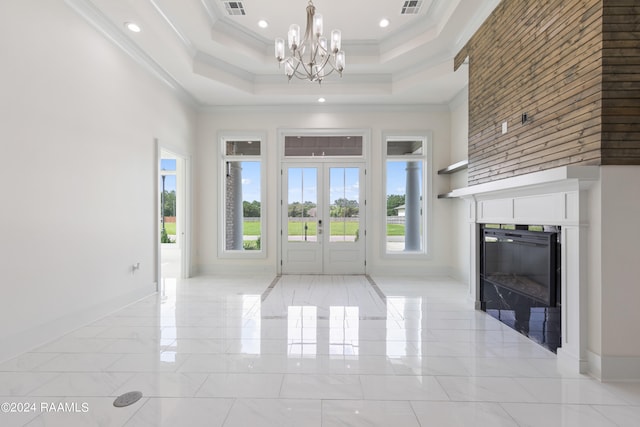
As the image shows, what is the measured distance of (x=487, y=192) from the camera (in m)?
3.77

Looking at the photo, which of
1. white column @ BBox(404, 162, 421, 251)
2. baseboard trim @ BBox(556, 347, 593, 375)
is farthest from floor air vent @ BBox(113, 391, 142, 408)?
white column @ BBox(404, 162, 421, 251)

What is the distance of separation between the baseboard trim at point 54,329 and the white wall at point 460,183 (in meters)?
5.43

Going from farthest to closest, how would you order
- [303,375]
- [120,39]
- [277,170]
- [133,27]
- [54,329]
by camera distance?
[277,170]
[120,39]
[133,27]
[54,329]
[303,375]

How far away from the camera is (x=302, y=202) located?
6.92m

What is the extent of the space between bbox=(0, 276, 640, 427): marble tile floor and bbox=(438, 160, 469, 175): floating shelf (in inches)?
97.6

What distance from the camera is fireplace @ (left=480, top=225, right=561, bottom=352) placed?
3.01 meters

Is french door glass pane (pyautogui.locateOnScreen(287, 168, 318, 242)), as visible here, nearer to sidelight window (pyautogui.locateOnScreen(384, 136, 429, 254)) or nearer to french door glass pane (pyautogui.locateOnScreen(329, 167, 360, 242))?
french door glass pane (pyautogui.locateOnScreen(329, 167, 360, 242))

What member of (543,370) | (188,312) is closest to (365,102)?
(188,312)

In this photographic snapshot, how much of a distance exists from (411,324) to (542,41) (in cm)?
306

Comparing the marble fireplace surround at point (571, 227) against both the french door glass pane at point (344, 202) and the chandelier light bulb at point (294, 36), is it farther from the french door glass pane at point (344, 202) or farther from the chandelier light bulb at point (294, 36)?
the french door glass pane at point (344, 202)

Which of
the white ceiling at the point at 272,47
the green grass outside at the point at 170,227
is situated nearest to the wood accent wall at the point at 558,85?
the white ceiling at the point at 272,47

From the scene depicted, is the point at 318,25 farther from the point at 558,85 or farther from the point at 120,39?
the point at 120,39

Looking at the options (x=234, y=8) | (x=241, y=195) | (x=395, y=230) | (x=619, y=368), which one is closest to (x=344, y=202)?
(x=395, y=230)

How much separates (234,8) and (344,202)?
385 centimetres
